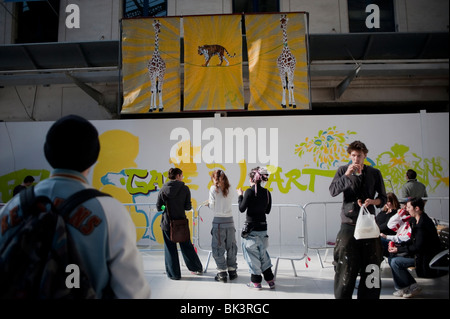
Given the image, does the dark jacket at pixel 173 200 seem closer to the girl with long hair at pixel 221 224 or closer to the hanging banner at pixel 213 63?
the girl with long hair at pixel 221 224

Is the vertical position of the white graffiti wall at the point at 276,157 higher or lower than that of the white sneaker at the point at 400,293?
higher

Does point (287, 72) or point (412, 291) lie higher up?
point (287, 72)

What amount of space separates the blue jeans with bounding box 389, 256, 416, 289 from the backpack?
4.20m

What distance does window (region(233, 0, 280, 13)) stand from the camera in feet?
32.9

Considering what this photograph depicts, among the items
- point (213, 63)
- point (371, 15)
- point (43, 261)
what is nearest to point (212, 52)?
point (213, 63)

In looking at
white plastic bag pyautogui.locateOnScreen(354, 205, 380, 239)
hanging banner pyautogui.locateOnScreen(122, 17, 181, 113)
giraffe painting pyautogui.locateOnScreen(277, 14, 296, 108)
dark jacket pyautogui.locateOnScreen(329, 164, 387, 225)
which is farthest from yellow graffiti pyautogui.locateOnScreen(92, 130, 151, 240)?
white plastic bag pyautogui.locateOnScreen(354, 205, 380, 239)

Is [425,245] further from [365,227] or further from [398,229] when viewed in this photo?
[365,227]

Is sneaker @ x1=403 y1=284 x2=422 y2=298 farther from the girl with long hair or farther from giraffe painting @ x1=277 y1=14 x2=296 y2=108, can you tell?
giraffe painting @ x1=277 y1=14 x2=296 y2=108

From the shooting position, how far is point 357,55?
9141mm

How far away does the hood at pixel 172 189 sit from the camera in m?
4.95

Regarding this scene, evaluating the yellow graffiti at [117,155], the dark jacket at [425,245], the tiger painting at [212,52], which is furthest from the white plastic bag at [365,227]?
the yellow graffiti at [117,155]

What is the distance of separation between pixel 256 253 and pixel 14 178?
7355 mm

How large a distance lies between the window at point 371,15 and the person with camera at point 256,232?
7.89 m

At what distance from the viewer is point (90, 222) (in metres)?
1.24
